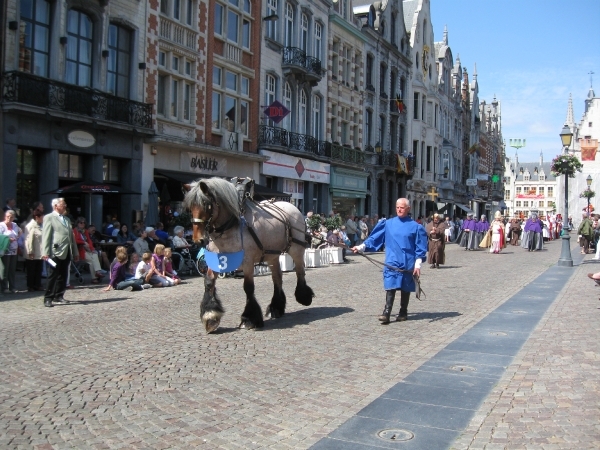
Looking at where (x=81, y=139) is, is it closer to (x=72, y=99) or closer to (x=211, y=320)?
(x=72, y=99)

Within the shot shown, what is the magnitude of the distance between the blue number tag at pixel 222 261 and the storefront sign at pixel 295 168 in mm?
20816

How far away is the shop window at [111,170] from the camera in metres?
20.9

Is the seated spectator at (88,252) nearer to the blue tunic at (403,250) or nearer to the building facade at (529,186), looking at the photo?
the blue tunic at (403,250)

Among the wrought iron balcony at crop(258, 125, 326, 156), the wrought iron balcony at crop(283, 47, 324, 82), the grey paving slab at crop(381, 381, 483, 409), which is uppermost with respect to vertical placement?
the wrought iron balcony at crop(283, 47, 324, 82)

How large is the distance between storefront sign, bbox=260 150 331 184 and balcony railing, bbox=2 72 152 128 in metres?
8.67

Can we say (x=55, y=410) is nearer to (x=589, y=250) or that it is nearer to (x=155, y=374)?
(x=155, y=374)

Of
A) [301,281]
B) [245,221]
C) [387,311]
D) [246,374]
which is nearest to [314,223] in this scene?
[301,281]

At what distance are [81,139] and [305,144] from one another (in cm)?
1517

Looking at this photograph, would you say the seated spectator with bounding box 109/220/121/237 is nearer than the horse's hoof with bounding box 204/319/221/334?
No

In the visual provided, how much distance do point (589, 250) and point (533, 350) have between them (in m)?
25.5

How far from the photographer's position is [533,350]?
→ 756cm

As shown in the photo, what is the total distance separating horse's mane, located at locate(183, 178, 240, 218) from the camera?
804 centimetres

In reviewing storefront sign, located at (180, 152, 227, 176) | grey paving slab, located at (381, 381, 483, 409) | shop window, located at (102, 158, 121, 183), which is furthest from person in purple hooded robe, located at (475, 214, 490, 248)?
grey paving slab, located at (381, 381, 483, 409)

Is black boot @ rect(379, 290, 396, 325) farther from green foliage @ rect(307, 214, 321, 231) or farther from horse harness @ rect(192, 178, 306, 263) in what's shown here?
green foliage @ rect(307, 214, 321, 231)
